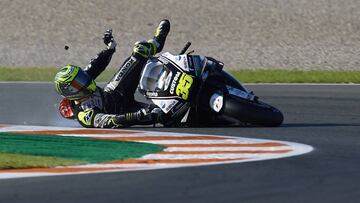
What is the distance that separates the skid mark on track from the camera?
27.2 feet

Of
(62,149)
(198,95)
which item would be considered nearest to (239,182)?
(62,149)

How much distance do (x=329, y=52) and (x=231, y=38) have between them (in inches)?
128

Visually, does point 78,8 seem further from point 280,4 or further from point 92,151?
point 92,151

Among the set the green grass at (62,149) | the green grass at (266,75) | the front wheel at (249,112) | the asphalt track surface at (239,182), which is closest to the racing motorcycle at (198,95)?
the front wheel at (249,112)

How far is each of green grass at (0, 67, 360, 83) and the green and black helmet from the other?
24.8 ft

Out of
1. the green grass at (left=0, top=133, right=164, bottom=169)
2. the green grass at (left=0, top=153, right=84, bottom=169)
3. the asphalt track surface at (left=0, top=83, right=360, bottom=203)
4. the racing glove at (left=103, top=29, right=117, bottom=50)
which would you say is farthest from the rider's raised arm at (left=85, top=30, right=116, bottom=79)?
the green grass at (left=0, top=153, right=84, bottom=169)

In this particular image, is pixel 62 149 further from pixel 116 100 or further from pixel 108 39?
pixel 108 39

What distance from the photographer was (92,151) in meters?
9.59

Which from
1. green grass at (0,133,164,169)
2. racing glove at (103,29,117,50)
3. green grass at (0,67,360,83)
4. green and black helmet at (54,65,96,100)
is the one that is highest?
racing glove at (103,29,117,50)

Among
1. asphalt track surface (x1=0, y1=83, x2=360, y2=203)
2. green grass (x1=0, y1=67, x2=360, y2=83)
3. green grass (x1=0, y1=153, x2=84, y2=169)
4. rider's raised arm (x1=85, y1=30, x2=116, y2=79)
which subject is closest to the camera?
asphalt track surface (x1=0, y1=83, x2=360, y2=203)

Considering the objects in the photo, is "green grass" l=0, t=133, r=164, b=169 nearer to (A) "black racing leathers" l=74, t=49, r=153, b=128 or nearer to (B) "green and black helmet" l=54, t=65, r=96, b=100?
(B) "green and black helmet" l=54, t=65, r=96, b=100

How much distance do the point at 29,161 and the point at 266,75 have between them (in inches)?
476

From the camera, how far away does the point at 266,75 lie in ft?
66.9

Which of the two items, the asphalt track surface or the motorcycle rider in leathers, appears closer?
the asphalt track surface
